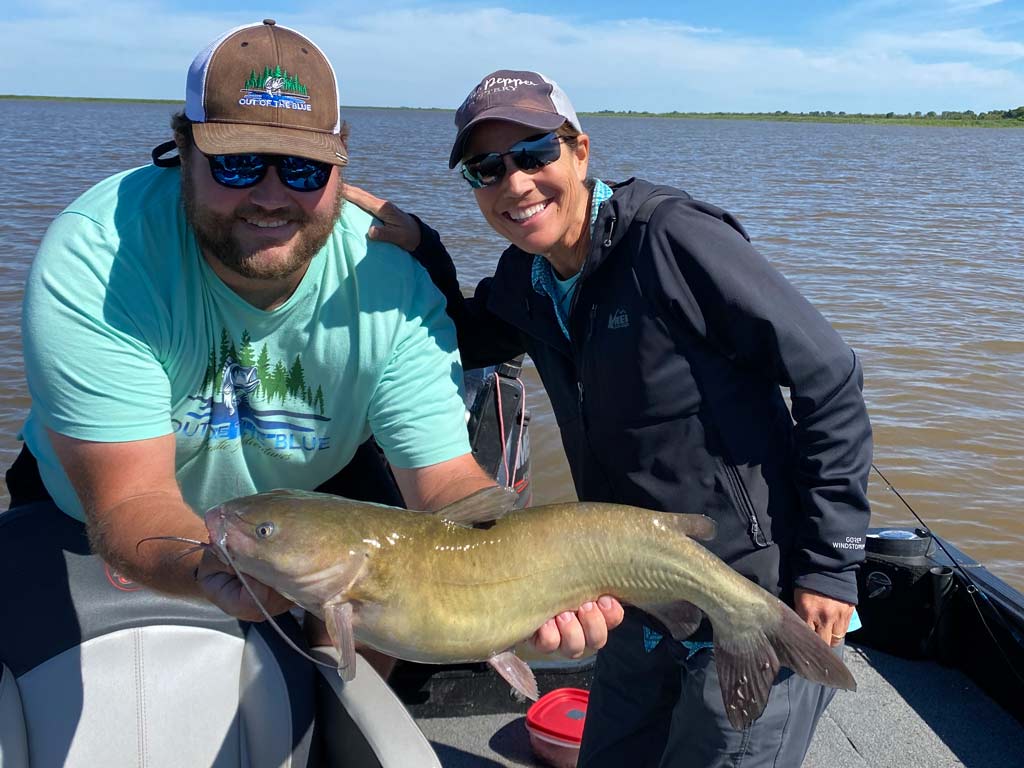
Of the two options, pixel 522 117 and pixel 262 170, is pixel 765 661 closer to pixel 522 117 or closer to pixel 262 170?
pixel 522 117

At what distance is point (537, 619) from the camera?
2.27 metres

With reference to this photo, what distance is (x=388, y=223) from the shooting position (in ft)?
10.3

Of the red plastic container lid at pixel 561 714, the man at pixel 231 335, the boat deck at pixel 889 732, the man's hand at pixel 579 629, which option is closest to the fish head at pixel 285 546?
the man at pixel 231 335

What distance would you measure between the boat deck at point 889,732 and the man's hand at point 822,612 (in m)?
1.39

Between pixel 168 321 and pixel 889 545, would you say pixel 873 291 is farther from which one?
pixel 168 321

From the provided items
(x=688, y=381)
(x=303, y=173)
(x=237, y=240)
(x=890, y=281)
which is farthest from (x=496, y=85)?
(x=890, y=281)

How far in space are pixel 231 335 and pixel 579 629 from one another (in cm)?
140

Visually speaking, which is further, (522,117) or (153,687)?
(522,117)

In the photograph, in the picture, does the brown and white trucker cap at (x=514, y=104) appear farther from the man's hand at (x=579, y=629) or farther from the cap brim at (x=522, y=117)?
the man's hand at (x=579, y=629)

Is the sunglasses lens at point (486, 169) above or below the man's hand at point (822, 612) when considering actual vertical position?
above

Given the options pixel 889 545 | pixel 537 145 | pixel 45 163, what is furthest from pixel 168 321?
pixel 45 163

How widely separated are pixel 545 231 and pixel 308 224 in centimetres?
73

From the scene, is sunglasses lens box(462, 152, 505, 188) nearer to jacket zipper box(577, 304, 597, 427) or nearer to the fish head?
jacket zipper box(577, 304, 597, 427)

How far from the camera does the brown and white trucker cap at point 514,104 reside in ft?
8.68
